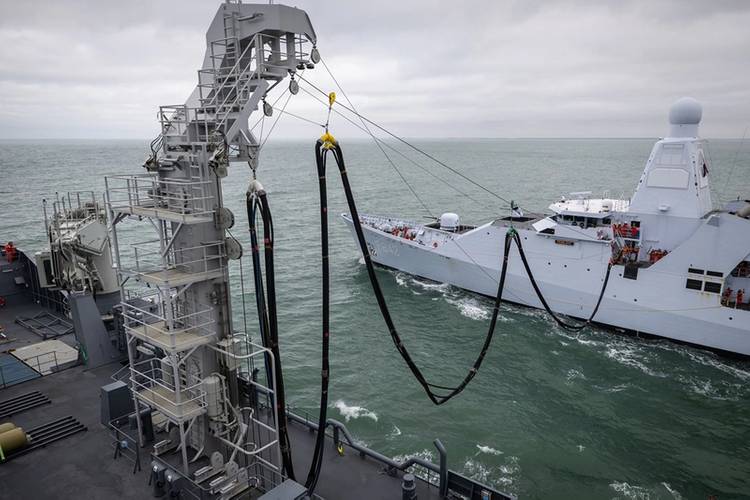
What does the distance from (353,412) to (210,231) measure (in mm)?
13073

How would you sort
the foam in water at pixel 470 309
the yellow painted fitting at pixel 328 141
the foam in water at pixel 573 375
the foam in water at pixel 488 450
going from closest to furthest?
the yellow painted fitting at pixel 328 141 → the foam in water at pixel 488 450 → the foam in water at pixel 573 375 → the foam in water at pixel 470 309

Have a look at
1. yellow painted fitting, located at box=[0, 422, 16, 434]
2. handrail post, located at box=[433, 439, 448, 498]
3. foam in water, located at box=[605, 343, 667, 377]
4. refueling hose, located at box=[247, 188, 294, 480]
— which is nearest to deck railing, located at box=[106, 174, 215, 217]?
refueling hose, located at box=[247, 188, 294, 480]

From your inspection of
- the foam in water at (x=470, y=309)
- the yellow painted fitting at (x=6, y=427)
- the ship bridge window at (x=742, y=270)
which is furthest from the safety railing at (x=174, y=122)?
the ship bridge window at (x=742, y=270)

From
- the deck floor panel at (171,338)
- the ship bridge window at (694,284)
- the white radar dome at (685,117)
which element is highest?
the white radar dome at (685,117)

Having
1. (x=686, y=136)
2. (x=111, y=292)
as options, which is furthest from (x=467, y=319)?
(x=111, y=292)

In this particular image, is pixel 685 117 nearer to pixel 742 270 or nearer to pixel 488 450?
pixel 742 270

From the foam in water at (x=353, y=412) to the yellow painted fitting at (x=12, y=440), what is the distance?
38.7ft

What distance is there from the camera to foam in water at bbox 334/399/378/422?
2092 centimetres

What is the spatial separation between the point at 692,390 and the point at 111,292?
93.1ft

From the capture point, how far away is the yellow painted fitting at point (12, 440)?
12078 mm

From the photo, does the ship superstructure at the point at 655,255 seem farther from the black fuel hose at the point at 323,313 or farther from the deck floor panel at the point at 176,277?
the deck floor panel at the point at 176,277

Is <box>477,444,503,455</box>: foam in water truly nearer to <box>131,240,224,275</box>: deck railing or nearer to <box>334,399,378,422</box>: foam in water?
<box>334,399,378,422</box>: foam in water

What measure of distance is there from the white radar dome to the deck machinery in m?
26.4

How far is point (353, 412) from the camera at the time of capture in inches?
836
